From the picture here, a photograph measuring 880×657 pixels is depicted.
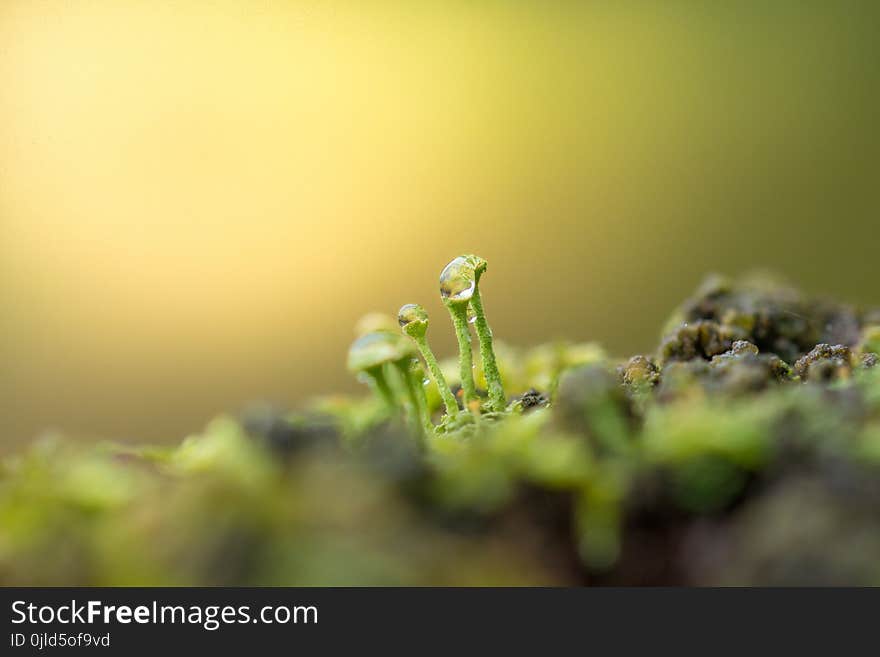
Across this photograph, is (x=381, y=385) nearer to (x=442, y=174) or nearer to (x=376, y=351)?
(x=376, y=351)

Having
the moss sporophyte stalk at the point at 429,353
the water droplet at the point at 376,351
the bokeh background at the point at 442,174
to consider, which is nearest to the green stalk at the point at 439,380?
the moss sporophyte stalk at the point at 429,353

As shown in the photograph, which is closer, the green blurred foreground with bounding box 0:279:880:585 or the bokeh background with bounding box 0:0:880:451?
the green blurred foreground with bounding box 0:279:880:585

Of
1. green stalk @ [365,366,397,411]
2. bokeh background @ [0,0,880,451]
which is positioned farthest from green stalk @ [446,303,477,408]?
bokeh background @ [0,0,880,451]

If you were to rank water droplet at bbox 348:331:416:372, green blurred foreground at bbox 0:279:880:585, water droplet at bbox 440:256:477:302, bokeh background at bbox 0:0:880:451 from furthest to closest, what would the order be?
bokeh background at bbox 0:0:880:451 < water droplet at bbox 440:256:477:302 < water droplet at bbox 348:331:416:372 < green blurred foreground at bbox 0:279:880:585

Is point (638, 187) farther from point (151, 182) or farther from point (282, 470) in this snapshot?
point (282, 470)

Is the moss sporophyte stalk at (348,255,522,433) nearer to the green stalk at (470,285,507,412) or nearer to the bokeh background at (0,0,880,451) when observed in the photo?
the green stalk at (470,285,507,412)

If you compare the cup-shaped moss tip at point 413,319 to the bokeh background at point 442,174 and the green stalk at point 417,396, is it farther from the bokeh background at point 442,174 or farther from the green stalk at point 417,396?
the bokeh background at point 442,174
